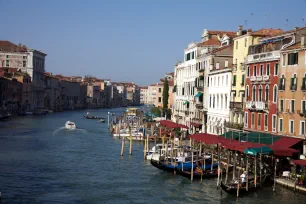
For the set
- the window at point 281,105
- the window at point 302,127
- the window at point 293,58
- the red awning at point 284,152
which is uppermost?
the window at point 293,58

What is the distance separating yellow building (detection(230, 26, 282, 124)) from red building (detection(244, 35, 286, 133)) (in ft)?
1.73

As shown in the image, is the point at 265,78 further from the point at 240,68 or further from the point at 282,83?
the point at 240,68

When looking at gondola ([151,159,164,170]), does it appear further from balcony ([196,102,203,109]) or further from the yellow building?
balcony ([196,102,203,109])

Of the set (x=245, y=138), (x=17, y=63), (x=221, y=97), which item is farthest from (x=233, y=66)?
(x=17, y=63)

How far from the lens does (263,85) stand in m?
20.1

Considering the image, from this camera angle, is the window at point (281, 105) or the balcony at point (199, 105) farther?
the balcony at point (199, 105)

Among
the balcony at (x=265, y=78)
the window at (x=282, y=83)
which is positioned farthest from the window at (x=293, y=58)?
the balcony at (x=265, y=78)

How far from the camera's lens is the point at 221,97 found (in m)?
24.9

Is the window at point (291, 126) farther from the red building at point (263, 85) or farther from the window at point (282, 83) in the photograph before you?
the window at point (282, 83)

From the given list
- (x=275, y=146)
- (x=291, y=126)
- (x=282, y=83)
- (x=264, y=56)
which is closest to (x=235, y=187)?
(x=275, y=146)

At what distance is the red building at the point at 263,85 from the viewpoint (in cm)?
1930

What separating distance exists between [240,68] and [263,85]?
2.56 meters

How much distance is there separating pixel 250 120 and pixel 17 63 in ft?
185

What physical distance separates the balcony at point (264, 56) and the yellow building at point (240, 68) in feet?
2.35
